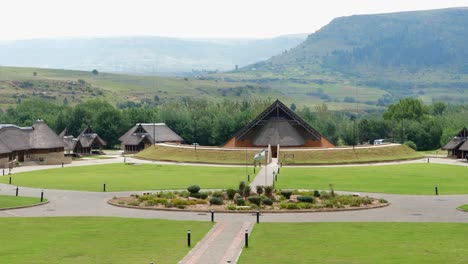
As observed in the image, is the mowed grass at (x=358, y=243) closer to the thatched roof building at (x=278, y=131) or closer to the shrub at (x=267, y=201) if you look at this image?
the shrub at (x=267, y=201)

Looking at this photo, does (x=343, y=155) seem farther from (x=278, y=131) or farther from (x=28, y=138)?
(x=28, y=138)

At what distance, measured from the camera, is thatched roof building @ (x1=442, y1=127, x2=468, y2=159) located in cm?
12188

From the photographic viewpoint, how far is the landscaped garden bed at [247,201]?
5856cm

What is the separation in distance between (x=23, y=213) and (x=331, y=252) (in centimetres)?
2647

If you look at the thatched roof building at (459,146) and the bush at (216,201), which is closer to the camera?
the bush at (216,201)

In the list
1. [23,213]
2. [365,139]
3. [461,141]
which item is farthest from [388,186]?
[365,139]

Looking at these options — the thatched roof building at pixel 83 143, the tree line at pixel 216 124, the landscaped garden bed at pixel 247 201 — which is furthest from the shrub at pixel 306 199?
the tree line at pixel 216 124

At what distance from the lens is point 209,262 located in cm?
3616

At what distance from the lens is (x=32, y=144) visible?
117 metres

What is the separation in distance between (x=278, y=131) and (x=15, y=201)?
70691mm

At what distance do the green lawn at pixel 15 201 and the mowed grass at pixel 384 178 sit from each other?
1009 inches

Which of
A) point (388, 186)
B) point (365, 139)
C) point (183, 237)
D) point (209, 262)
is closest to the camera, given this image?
point (209, 262)

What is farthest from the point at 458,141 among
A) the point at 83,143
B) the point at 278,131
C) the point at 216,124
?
the point at 83,143

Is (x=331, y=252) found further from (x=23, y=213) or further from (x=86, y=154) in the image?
(x=86, y=154)
